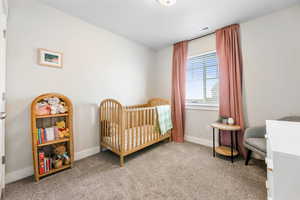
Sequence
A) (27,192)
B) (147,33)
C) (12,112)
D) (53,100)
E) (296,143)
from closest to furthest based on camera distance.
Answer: (296,143)
(27,192)
(12,112)
(53,100)
(147,33)

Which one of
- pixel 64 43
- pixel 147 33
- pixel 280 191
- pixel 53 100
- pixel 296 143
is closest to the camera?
pixel 280 191

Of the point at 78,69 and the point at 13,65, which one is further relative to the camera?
the point at 78,69

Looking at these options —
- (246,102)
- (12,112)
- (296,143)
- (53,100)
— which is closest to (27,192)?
(12,112)

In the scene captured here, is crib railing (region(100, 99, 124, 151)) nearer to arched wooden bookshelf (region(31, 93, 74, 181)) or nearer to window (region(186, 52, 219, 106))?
arched wooden bookshelf (region(31, 93, 74, 181))

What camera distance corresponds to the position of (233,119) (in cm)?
218

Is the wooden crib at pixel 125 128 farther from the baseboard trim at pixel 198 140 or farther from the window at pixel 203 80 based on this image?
the window at pixel 203 80

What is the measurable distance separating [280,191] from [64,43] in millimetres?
2650

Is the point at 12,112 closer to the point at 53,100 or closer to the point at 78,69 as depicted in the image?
the point at 53,100

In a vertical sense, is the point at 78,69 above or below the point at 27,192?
above

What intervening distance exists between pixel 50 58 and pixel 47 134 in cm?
109

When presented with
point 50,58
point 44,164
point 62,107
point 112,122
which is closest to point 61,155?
point 44,164

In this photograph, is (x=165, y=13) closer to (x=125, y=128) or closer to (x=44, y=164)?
(x=125, y=128)

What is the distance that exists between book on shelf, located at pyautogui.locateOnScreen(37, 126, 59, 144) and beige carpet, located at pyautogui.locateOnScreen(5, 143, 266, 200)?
0.49 meters

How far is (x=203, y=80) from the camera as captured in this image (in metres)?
2.75
